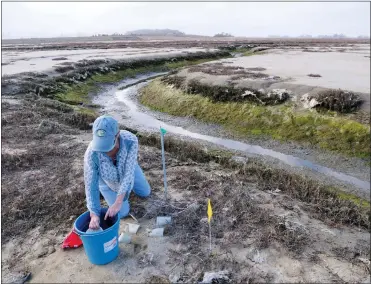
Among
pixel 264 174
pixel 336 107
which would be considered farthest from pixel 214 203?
pixel 336 107

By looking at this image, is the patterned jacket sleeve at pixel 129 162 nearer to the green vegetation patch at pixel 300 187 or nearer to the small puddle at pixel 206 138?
the green vegetation patch at pixel 300 187

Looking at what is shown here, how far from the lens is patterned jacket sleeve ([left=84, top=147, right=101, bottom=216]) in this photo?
4.47m

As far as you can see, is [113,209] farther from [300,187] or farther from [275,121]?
[275,121]

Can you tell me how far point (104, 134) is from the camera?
412 cm

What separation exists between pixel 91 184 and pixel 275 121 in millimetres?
7501

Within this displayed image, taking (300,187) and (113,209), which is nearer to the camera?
(113,209)

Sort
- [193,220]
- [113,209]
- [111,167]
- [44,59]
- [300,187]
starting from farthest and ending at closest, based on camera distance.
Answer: [44,59], [300,187], [193,220], [111,167], [113,209]

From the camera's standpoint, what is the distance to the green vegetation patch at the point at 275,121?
8570 millimetres

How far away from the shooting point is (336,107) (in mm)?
9695

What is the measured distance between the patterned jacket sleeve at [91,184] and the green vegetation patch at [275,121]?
6.54m

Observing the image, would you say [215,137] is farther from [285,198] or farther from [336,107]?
[285,198]

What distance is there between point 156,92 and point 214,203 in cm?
1086

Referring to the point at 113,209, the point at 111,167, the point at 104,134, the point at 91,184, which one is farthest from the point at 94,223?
the point at 104,134

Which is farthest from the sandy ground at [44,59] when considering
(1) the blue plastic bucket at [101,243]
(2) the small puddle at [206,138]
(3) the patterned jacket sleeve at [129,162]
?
(1) the blue plastic bucket at [101,243]
